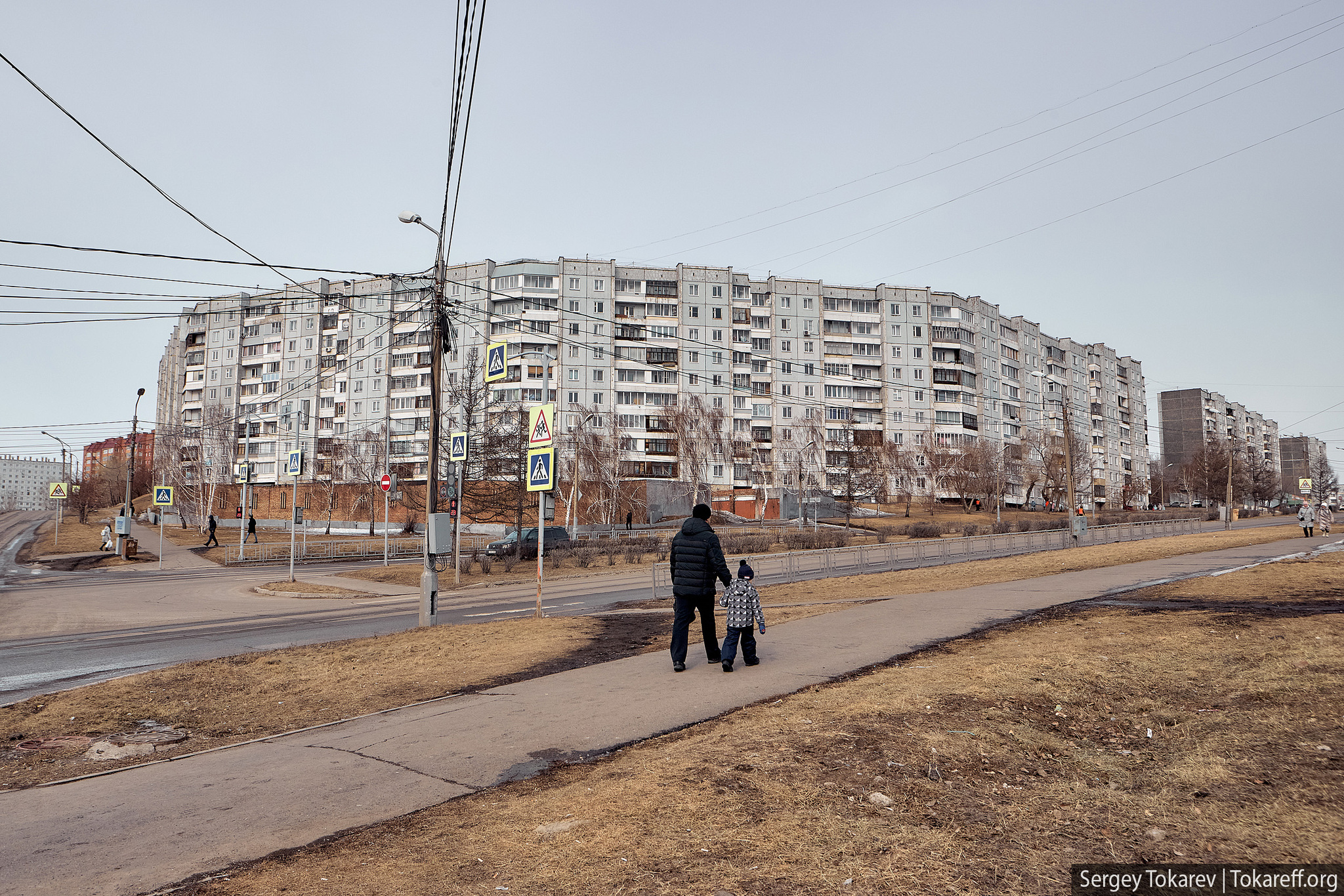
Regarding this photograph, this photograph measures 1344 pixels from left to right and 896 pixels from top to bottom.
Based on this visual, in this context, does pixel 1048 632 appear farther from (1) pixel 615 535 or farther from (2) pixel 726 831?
(1) pixel 615 535

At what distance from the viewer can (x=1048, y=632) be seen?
10688 mm

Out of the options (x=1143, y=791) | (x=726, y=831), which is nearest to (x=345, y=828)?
(x=726, y=831)

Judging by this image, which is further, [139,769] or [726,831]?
[139,769]

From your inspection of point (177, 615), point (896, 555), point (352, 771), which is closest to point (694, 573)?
point (352, 771)

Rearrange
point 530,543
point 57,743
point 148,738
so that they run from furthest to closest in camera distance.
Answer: point 530,543, point 148,738, point 57,743

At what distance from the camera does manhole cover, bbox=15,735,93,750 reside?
7.26m

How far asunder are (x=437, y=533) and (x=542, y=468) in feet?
8.75

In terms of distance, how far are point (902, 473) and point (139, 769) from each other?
284 feet

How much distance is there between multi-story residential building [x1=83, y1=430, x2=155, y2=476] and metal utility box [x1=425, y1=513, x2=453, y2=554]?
293 feet

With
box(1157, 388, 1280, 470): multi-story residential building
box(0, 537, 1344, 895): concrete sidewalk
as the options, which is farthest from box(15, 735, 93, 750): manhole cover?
box(1157, 388, 1280, 470): multi-story residential building

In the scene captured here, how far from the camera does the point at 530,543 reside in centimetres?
3375

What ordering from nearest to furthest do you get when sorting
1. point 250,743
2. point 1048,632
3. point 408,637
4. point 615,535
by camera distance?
1. point 250,743
2. point 1048,632
3. point 408,637
4. point 615,535

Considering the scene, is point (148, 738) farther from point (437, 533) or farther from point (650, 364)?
point (650, 364)

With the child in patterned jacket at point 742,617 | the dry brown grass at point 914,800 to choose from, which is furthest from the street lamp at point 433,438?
the dry brown grass at point 914,800
